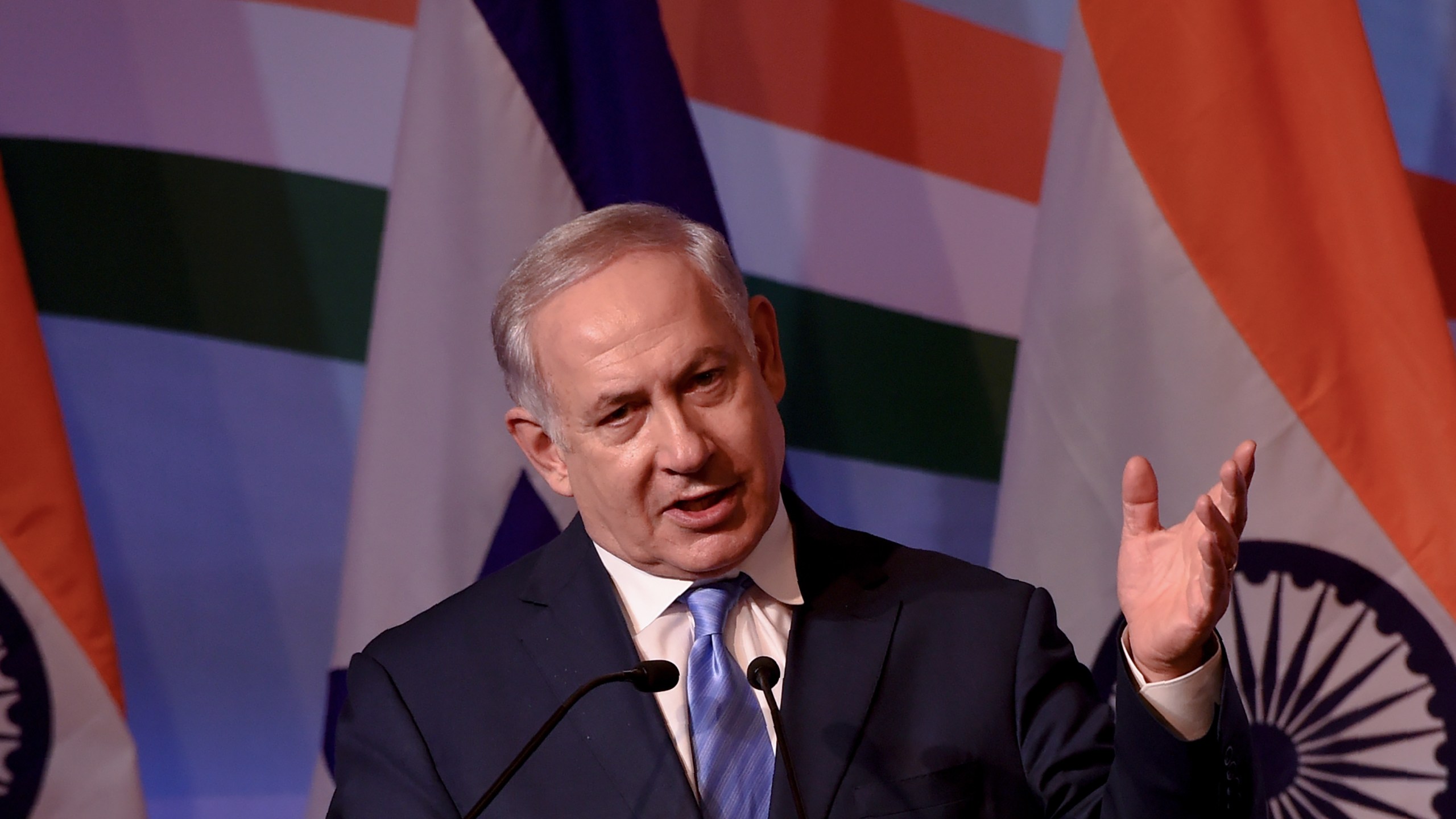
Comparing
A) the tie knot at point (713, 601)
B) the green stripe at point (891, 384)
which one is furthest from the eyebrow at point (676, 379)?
the green stripe at point (891, 384)

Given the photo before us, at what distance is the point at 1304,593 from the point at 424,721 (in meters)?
1.41

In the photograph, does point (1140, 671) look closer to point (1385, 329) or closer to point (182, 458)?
point (1385, 329)

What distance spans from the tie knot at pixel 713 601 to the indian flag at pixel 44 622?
115cm

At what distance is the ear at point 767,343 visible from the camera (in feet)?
5.36

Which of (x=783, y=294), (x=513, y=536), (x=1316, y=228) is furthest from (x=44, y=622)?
(x=1316, y=228)

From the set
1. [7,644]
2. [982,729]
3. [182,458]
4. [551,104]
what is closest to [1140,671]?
[982,729]

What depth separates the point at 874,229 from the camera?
2918 millimetres

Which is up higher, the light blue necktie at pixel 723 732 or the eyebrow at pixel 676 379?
the eyebrow at pixel 676 379

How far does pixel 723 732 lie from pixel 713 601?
15 centimetres

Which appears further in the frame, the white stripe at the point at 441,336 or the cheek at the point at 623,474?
the white stripe at the point at 441,336

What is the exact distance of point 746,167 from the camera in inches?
114

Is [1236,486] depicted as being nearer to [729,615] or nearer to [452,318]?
[729,615]

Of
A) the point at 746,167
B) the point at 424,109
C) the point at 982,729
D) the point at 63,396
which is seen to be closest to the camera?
the point at 982,729

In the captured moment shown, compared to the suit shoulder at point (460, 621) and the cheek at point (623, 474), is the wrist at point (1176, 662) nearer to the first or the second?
the cheek at point (623, 474)
